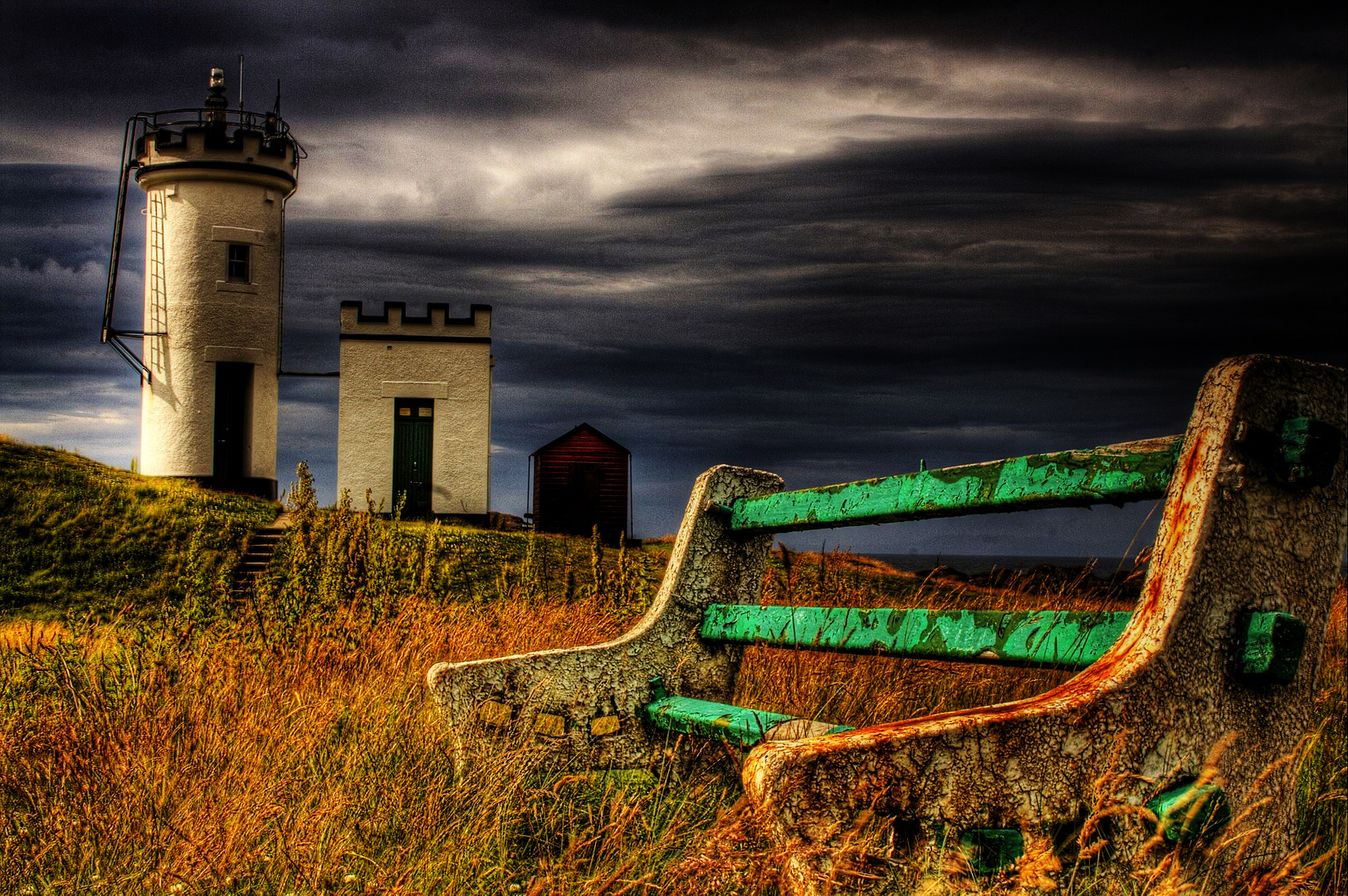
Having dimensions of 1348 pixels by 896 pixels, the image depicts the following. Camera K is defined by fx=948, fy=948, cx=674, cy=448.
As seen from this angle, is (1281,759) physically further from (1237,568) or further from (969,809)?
(969,809)

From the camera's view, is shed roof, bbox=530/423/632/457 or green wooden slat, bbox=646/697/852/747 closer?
green wooden slat, bbox=646/697/852/747

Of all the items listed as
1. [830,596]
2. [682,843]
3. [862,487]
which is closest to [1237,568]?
[862,487]

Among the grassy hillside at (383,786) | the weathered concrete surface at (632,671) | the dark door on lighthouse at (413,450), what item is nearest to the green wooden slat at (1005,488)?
the weathered concrete surface at (632,671)

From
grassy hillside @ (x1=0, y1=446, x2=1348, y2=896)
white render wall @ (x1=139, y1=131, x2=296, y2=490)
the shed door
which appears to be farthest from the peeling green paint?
white render wall @ (x1=139, y1=131, x2=296, y2=490)

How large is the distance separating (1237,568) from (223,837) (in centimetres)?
217

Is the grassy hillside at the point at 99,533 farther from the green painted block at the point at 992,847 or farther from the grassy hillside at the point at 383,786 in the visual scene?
the green painted block at the point at 992,847

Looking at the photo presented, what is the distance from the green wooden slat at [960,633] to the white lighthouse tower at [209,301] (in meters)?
23.1

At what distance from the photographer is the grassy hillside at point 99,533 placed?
14148 millimetres

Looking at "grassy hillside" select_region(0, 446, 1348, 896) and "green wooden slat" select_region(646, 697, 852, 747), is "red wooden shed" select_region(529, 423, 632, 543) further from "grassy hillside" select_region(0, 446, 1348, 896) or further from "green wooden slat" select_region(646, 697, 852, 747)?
"green wooden slat" select_region(646, 697, 852, 747)

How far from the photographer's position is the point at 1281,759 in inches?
59.7

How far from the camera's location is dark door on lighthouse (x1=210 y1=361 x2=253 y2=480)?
2278 centimetres

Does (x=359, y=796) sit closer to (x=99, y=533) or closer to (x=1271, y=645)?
(x=1271, y=645)

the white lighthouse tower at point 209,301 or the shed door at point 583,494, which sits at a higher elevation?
the white lighthouse tower at point 209,301

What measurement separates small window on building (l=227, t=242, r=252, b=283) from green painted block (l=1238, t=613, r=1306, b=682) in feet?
81.8
